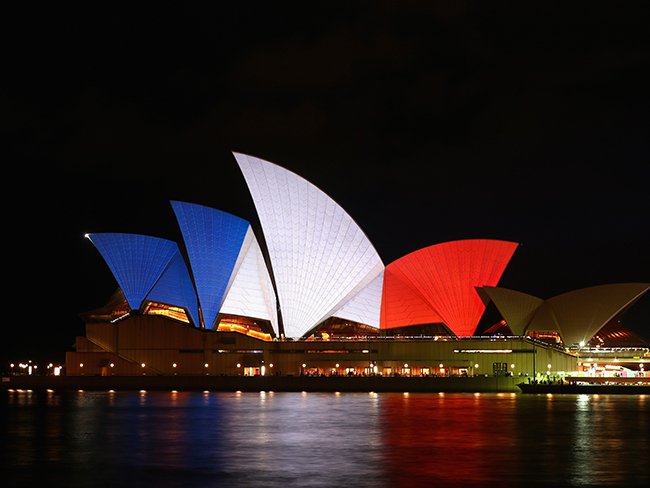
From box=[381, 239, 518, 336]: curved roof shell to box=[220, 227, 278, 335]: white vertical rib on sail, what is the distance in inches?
325

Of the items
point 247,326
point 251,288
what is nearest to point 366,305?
point 251,288

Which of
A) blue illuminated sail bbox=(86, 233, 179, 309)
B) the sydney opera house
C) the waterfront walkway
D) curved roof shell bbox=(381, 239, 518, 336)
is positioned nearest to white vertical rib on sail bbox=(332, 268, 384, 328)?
the sydney opera house

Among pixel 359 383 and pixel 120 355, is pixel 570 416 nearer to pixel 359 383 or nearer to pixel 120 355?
pixel 359 383

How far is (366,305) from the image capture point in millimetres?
63812

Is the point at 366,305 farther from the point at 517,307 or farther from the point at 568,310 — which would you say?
the point at 568,310

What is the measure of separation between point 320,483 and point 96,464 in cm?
630

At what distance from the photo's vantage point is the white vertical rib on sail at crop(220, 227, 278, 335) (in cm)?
6147

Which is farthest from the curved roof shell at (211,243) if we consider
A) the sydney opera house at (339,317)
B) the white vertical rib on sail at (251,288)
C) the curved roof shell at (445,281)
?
the curved roof shell at (445,281)

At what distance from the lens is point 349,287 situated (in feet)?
200

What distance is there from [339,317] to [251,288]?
6.50 meters

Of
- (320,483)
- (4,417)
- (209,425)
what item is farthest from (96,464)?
(4,417)

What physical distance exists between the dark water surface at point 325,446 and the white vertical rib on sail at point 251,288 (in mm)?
21591

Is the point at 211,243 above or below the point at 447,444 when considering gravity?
above

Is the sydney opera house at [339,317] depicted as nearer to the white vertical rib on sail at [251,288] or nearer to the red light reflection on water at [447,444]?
the white vertical rib on sail at [251,288]
